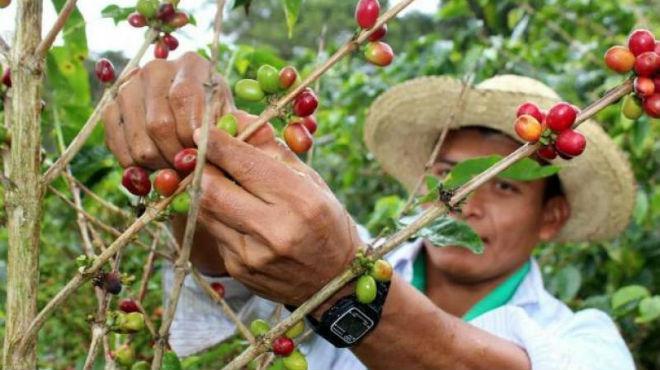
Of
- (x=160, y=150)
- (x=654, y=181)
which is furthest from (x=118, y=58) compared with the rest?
(x=160, y=150)

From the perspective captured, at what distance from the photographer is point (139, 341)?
2018 mm

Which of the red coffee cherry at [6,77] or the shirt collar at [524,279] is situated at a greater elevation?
the red coffee cherry at [6,77]

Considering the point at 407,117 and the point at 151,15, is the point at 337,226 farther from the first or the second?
the point at 407,117

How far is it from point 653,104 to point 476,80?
2.27m

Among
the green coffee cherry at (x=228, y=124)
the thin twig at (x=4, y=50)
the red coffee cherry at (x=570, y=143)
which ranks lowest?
the red coffee cherry at (x=570, y=143)

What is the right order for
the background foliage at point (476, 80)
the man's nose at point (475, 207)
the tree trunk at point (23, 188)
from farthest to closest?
the man's nose at point (475, 207)
the background foliage at point (476, 80)
the tree trunk at point (23, 188)

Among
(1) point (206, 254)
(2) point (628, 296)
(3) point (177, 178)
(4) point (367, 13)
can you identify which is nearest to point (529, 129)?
(4) point (367, 13)

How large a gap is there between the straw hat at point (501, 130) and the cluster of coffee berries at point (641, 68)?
92 cm

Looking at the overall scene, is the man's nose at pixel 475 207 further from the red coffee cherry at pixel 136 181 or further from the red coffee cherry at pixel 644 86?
the red coffee cherry at pixel 136 181

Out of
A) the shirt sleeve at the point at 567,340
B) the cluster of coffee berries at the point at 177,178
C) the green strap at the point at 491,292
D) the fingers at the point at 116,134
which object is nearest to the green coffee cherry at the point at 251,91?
the cluster of coffee berries at the point at 177,178

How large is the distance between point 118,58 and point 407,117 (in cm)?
1993

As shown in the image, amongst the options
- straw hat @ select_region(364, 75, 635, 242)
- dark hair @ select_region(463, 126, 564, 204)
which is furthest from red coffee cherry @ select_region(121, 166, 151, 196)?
dark hair @ select_region(463, 126, 564, 204)

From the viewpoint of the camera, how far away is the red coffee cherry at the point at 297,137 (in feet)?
3.43

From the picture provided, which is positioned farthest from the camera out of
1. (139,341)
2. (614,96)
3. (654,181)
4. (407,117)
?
(654,181)
